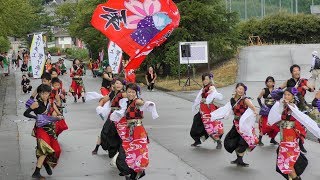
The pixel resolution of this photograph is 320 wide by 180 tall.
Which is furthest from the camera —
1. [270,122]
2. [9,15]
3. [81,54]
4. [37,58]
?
[81,54]

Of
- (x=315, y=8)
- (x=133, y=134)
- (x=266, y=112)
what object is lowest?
(x=266, y=112)

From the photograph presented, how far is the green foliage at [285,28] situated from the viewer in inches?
1614

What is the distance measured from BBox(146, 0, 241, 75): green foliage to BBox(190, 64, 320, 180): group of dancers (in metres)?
20.4

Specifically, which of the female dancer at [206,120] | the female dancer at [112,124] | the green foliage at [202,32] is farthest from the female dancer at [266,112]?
the green foliage at [202,32]

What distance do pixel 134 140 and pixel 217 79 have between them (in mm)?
21308

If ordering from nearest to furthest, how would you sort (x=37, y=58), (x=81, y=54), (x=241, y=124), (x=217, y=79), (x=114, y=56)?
(x=241, y=124)
(x=114, y=56)
(x=37, y=58)
(x=217, y=79)
(x=81, y=54)

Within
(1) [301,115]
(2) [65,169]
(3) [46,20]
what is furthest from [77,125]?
(3) [46,20]

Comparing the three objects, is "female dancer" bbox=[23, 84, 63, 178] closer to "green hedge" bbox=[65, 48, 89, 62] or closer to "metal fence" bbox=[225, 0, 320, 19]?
"metal fence" bbox=[225, 0, 320, 19]

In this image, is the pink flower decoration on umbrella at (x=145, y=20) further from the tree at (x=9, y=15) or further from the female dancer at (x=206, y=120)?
the tree at (x=9, y=15)

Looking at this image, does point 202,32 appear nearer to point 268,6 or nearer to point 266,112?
point 268,6

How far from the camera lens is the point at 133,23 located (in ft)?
44.5

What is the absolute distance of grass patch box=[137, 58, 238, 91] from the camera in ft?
90.5

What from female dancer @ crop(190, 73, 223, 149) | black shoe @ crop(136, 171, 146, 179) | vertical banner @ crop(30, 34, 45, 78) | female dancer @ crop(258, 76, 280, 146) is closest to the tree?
vertical banner @ crop(30, 34, 45, 78)

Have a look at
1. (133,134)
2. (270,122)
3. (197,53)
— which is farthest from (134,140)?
(197,53)
